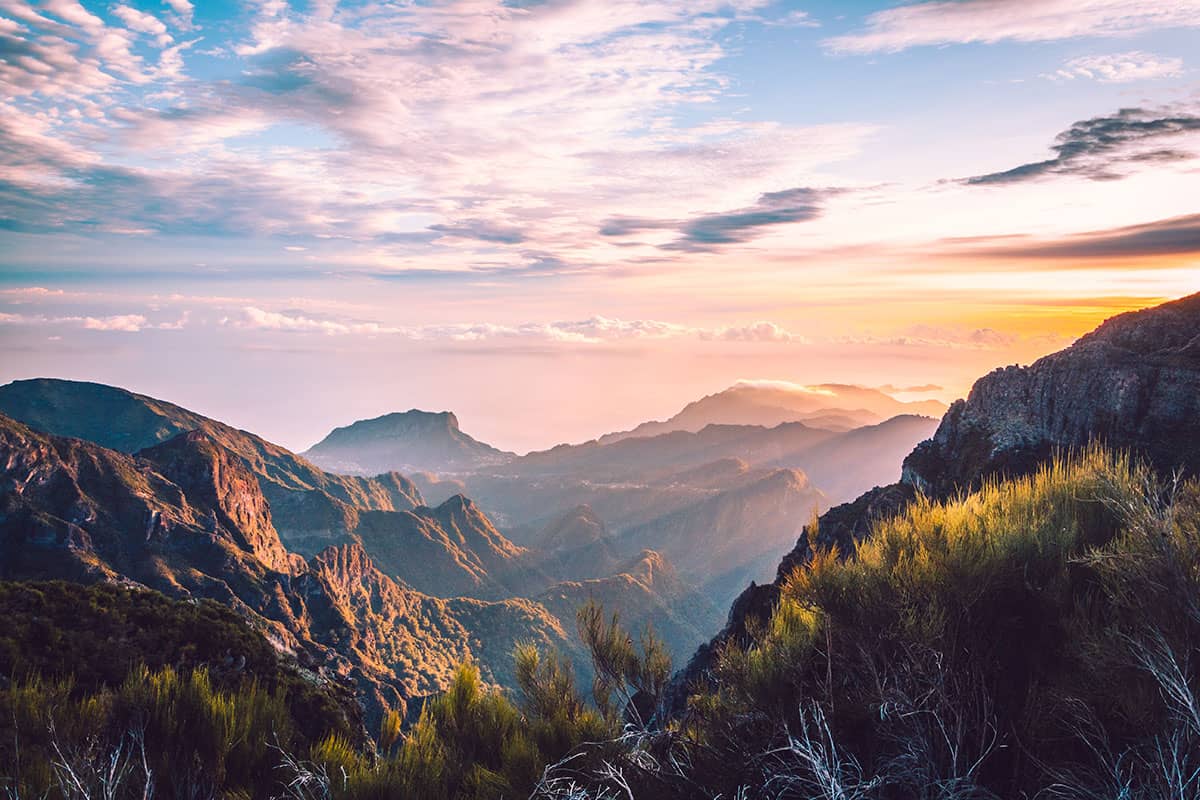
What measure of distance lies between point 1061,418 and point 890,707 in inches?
1546

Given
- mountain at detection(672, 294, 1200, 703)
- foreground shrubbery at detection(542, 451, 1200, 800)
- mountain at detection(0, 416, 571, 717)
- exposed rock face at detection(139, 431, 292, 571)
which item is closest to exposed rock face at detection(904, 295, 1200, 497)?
mountain at detection(672, 294, 1200, 703)

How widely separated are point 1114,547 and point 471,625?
189840 mm

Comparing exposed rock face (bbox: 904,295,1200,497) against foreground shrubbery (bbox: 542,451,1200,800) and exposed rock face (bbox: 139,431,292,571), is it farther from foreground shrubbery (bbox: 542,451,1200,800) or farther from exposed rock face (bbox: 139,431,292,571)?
exposed rock face (bbox: 139,431,292,571)

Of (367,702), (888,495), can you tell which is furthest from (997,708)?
(367,702)

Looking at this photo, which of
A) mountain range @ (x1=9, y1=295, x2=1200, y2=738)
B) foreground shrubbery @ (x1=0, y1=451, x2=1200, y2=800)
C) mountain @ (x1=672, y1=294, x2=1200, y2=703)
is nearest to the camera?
foreground shrubbery @ (x1=0, y1=451, x2=1200, y2=800)

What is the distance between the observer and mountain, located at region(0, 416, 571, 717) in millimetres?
99188

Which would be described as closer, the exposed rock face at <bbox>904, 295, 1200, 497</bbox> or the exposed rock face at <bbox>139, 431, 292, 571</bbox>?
the exposed rock face at <bbox>904, 295, 1200, 497</bbox>

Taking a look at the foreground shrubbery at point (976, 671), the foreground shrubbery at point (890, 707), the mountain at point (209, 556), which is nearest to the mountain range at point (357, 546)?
the mountain at point (209, 556)

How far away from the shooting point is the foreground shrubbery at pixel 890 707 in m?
8.34

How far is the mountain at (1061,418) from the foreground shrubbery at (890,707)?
18880 mm

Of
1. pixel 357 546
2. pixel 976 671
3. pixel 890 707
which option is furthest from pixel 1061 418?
pixel 357 546

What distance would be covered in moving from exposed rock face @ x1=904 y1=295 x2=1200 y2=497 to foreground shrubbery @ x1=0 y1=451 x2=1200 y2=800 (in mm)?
24027

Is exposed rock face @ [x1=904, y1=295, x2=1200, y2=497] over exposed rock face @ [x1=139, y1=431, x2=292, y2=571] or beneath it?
over

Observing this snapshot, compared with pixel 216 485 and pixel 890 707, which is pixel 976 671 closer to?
pixel 890 707
